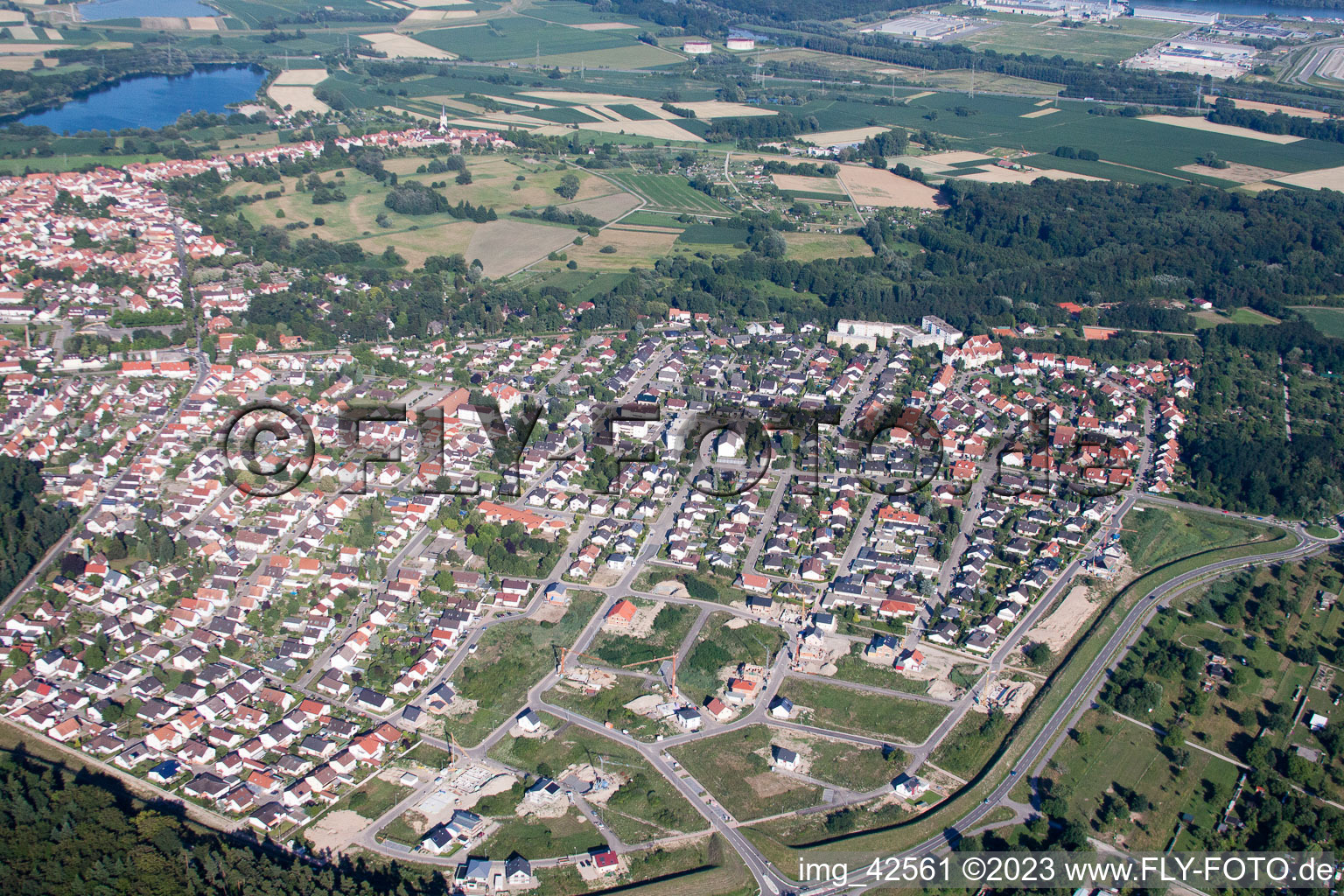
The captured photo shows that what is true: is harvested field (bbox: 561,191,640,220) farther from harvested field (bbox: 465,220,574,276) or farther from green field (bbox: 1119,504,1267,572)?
green field (bbox: 1119,504,1267,572)

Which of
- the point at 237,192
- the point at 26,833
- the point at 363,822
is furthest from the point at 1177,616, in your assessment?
the point at 237,192

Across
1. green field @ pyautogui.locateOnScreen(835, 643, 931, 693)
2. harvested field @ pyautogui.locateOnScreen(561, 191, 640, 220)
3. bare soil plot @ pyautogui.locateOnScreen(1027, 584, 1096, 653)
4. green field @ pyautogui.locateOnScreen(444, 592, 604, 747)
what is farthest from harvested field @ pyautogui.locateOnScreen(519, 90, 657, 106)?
green field @ pyautogui.locateOnScreen(835, 643, 931, 693)

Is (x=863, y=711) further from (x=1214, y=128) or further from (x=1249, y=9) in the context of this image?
(x=1249, y=9)

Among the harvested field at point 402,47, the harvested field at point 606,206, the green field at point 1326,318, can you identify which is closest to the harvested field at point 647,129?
the harvested field at point 606,206

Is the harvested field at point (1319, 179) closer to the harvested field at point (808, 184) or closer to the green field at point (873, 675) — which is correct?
the harvested field at point (808, 184)

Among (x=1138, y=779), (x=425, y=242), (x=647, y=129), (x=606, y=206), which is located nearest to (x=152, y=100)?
(x=647, y=129)
